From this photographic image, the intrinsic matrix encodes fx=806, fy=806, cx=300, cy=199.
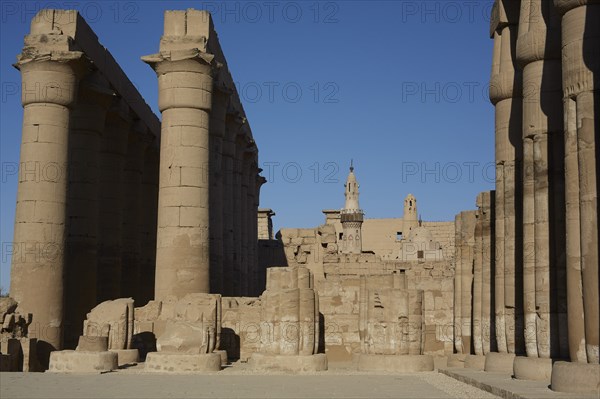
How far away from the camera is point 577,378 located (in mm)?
10445

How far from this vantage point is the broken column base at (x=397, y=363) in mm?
17516

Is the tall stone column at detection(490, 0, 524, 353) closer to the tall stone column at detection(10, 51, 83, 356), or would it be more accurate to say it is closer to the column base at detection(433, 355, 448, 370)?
the column base at detection(433, 355, 448, 370)

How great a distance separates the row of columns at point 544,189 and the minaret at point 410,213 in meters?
60.6

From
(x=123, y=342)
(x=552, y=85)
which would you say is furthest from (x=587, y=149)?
(x=123, y=342)

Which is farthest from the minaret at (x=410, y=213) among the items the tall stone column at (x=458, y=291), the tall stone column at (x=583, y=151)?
the tall stone column at (x=583, y=151)

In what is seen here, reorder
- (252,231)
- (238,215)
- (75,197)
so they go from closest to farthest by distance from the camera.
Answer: (75,197), (238,215), (252,231)

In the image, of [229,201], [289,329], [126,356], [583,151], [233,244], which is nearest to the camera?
[583,151]

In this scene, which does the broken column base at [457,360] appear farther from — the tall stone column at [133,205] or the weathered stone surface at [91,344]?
the tall stone column at [133,205]

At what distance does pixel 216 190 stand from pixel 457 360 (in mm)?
10748

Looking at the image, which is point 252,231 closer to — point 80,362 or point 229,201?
point 229,201

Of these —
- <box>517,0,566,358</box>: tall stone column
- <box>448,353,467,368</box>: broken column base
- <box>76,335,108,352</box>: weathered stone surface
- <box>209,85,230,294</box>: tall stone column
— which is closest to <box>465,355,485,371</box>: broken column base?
<box>448,353,467,368</box>: broken column base

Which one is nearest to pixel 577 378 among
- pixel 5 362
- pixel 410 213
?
pixel 5 362

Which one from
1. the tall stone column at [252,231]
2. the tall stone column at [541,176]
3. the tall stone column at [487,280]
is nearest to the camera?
the tall stone column at [541,176]

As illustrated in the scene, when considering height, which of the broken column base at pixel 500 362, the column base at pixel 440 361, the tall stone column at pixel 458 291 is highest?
the tall stone column at pixel 458 291
